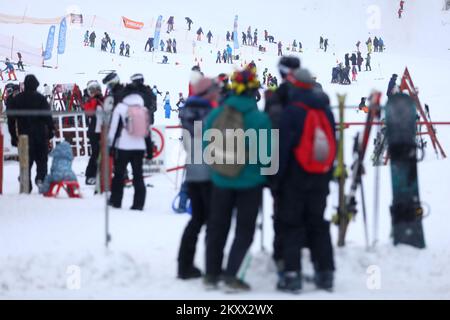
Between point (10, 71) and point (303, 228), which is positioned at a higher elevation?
point (10, 71)

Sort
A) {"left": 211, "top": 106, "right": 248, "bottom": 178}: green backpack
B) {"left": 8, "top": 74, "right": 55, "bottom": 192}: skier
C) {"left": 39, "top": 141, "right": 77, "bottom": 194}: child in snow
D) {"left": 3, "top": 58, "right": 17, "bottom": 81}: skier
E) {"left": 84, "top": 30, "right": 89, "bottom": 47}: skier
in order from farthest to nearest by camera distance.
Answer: {"left": 84, "top": 30, "right": 89, "bottom": 47}: skier < {"left": 3, "top": 58, "right": 17, "bottom": 81}: skier < {"left": 8, "top": 74, "right": 55, "bottom": 192}: skier < {"left": 39, "top": 141, "right": 77, "bottom": 194}: child in snow < {"left": 211, "top": 106, "right": 248, "bottom": 178}: green backpack

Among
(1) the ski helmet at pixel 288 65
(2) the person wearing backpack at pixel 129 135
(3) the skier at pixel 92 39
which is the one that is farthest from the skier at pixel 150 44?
(1) the ski helmet at pixel 288 65

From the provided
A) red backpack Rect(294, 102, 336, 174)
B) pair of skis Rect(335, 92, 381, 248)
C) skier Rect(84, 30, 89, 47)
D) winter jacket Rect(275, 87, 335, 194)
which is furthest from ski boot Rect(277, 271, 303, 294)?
skier Rect(84, 30, 89, 47)

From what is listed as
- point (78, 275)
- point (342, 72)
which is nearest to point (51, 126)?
point (78, 275)

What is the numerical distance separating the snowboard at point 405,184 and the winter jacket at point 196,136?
1.62m

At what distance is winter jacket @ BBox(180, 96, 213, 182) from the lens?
6633 millimetres

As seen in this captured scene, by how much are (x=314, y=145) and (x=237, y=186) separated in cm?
61

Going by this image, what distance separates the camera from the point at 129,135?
9.58 metres

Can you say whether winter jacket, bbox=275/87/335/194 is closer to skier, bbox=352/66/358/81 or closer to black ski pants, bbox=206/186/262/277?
black ski pants, bbox=206/186/262/277

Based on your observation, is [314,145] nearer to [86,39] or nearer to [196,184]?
[196,184]

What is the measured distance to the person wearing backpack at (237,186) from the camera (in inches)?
244

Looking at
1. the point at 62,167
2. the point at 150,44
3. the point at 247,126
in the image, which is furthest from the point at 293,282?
the point at 150,44

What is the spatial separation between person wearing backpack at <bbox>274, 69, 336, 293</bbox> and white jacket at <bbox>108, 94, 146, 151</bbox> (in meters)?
3.40
